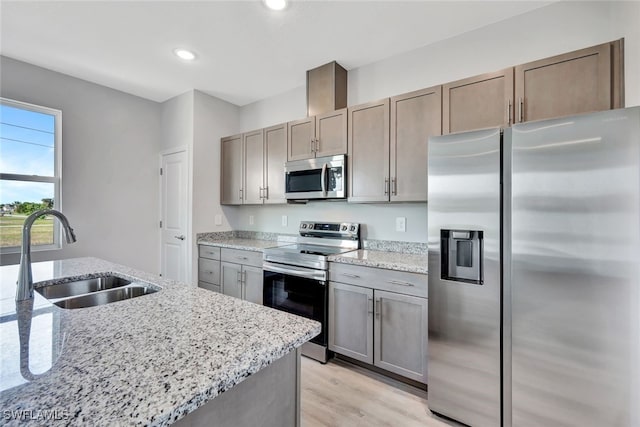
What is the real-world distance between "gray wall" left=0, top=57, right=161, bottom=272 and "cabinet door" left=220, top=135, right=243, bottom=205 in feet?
3.08

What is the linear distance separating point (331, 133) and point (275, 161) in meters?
0.78

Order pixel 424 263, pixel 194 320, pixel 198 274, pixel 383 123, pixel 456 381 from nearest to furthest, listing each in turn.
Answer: pixel 194 320, pixel 456 381, pixel 424 263, pixel 383 123, pixel 198 274

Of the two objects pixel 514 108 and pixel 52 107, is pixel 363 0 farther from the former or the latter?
pixel 52 107

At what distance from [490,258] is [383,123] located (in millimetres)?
1362

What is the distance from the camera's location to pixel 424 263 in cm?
204

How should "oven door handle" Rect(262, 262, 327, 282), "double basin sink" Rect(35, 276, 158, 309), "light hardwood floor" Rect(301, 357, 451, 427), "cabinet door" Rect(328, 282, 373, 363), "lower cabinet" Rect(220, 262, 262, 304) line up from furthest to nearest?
"lower cabinet" Rect(220, 262, 262, 304) → "oven door handle" Rect(262, 262, 327, 282) → "cabinet door" Rect(328, 282, 373, 363) → "light hardwood floor" Rect(301, 357, 451, 427) → "double basin sink" Rect(35, 276, 158, 309)

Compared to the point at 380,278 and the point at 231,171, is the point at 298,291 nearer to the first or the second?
the point at 380,278

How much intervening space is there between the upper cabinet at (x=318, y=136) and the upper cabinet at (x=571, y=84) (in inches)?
53.1

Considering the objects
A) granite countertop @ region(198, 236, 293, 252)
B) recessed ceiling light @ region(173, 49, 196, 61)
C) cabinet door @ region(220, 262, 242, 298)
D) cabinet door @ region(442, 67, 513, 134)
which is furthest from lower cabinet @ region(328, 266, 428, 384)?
recessed ceiling light @ region(173, 49, 196, 61)

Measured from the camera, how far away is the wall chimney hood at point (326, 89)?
2.79m

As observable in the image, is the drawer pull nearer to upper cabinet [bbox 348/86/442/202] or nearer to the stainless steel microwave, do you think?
upper cabinet [bbox 348/86/442/202]

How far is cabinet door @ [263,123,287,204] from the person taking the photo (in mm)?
3105

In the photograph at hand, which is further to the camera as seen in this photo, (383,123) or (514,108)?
(383,123)

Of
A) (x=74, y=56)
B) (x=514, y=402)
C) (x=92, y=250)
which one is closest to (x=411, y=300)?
(x=514, y=402)
